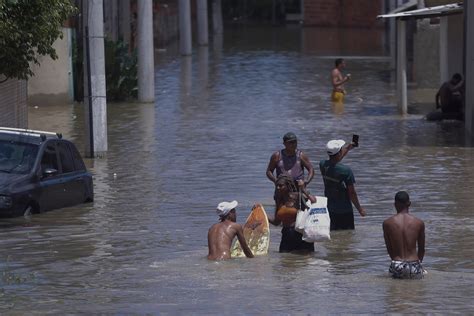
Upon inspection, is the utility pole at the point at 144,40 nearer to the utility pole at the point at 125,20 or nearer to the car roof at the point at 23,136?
the car roof at the point at 23,136

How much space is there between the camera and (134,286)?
555 inches

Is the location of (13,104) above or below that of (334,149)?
below

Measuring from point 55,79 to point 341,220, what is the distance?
72.4 feet

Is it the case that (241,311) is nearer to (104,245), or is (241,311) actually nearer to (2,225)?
(104,245)

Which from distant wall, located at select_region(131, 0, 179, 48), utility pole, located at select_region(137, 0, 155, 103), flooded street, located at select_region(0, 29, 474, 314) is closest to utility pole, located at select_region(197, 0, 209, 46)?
distant wall, located at select_region(131, 0, 179, 48)

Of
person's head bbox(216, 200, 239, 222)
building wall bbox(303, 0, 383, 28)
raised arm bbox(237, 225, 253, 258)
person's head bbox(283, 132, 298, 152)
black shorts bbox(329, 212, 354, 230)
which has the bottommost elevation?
black shorts bbox(329, 212, 354, 230)

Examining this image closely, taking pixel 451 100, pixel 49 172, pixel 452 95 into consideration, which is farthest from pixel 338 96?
pixel 49 172

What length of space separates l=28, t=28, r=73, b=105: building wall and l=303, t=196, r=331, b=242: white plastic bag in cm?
2313

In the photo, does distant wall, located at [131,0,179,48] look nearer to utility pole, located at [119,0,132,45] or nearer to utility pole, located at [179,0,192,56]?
utility pole, located at [179,0,192,56]

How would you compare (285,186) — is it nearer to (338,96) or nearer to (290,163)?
(290,163)

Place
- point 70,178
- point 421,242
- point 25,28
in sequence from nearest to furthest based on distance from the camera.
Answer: point 421,242 → point 25,28 → point 70,178

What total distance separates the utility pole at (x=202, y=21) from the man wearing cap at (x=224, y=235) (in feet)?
176

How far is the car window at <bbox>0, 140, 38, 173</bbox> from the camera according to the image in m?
19.6

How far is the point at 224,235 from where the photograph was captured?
15055 millimetres
